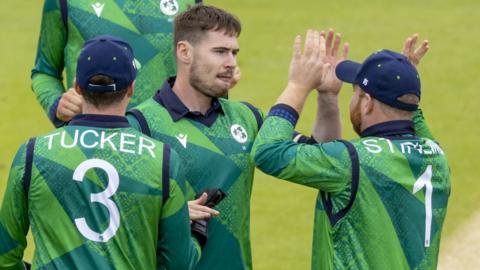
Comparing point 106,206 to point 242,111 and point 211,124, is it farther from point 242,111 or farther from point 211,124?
point 242,111

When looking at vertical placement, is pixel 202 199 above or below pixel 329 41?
below

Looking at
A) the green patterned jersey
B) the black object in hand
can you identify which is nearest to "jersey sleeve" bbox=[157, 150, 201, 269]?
the green patterned jersey

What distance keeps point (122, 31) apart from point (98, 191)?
1.89 metres

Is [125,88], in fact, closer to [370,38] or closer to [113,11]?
[113,11]

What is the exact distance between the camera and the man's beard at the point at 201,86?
553 centimetres

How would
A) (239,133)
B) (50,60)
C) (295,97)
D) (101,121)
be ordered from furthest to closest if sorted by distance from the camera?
1. (50,60)
2. (239,133)
3. (295,97)
4. (101,121)

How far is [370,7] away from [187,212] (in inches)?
380

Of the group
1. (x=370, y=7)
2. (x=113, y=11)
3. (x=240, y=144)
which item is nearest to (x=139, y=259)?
(x=240, y=144)

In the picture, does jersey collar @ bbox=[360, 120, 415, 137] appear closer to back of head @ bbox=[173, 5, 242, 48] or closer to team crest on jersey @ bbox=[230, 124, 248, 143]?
team crest on jersey @ bbox=[230, 124, 248, 143]

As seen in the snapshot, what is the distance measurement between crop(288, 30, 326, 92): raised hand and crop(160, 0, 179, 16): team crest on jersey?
1201 millimetres

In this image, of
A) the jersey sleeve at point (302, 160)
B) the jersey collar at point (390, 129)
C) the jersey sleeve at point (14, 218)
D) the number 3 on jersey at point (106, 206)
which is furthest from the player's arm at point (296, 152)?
the jersey sleeve at point (14, 218)

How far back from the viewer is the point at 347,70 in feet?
17.9

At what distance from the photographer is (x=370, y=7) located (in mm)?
14039

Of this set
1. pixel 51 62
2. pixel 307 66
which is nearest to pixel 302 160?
pixel 307 66
